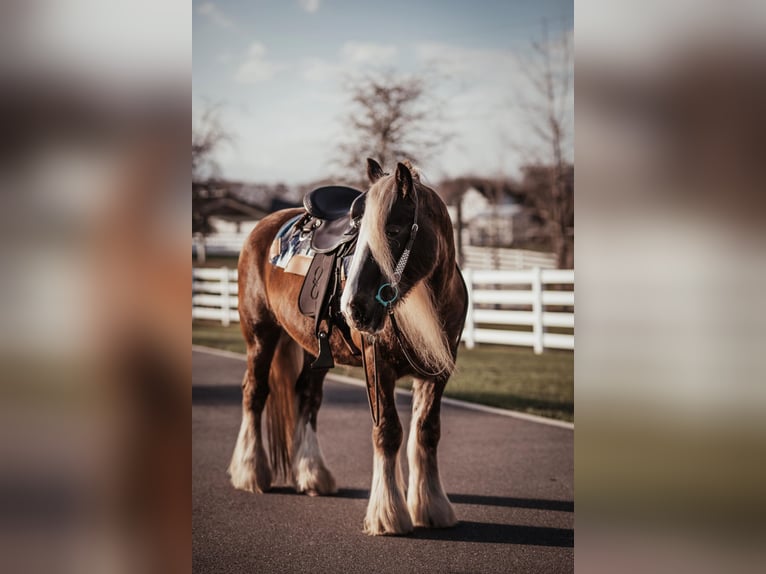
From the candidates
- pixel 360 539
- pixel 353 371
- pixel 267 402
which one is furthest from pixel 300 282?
pixel 353 371

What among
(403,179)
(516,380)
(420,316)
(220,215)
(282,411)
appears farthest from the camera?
(220,215)

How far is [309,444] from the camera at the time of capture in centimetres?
545

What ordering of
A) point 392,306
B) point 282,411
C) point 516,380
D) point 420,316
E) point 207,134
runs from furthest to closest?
point 207,134 → point 516,380 → point 282,411 → point 420,316 → point 392,306

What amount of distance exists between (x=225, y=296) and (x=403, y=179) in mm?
17368

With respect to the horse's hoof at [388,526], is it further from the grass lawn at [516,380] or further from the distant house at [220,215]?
the distant house at [220,215]

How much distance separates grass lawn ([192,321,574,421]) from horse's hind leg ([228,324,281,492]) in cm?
185

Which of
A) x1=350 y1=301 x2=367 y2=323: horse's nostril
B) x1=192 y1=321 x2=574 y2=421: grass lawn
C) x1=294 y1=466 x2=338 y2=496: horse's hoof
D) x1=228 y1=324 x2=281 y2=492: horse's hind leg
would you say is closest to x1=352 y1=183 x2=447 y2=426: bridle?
x1=350 y1=301 x2=367 y2=323: horse's nostril

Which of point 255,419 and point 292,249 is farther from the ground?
point 292,249
